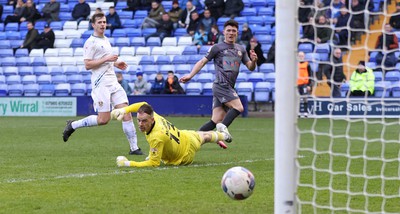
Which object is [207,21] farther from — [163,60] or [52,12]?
[52,12]

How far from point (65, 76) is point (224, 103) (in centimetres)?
1670

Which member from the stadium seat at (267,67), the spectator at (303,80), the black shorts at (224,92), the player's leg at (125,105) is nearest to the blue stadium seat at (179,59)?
the stadium seat at (267,67)

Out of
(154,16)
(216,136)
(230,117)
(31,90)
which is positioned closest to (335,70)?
(230,117)

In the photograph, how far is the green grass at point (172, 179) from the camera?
300 inches

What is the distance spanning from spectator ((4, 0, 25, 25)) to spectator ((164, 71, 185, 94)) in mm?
8646

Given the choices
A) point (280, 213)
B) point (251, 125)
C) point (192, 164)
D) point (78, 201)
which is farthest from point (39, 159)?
point (251, 125)

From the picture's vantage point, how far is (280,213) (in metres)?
6.17

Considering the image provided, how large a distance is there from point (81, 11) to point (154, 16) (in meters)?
3.07

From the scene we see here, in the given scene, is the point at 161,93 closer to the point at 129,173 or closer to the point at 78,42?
the point at 78,42

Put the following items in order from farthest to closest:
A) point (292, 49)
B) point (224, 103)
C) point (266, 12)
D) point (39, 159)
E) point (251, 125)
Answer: point (266, 12) → point (251, 125) → point (224, 103) → point (39, 159) → point (292, 49)

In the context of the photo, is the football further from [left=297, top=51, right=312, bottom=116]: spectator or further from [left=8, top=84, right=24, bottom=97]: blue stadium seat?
[left=8, top=84, right=24, bottom=97]: blue stadium seat

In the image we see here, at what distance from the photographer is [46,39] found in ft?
100

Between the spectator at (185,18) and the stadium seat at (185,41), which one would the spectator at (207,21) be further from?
the spectator at (185,18)

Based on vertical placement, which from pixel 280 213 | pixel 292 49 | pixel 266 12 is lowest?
pixel 266 12
